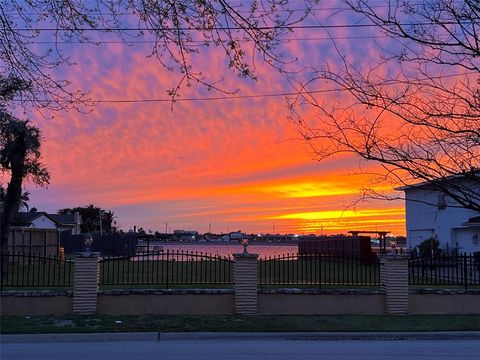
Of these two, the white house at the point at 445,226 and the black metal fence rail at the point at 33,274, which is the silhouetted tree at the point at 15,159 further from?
the white house at the point at 445,226

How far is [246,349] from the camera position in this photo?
1042 centimetres

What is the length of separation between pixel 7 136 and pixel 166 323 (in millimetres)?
16302

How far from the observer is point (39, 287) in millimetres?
16594

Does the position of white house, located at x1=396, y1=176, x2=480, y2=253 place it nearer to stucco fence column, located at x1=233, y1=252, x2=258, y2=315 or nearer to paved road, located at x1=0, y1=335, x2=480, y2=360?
stucco fence column, located at x1=233, y1=252, x2=258, y2=315

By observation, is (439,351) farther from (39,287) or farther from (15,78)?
(39,287)

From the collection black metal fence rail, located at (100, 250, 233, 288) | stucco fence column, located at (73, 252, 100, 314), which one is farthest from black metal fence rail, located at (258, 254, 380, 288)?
stucco fence column, located at (73, 252, 100, 314)

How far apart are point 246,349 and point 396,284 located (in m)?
6.12

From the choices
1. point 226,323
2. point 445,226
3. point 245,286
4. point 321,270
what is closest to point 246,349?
point 226,323

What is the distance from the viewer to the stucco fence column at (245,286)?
48.5 ft

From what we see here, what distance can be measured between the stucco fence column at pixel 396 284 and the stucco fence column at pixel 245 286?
129 inches

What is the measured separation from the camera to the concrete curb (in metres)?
11.4

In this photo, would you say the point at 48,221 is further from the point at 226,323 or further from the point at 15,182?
the point at 226,323

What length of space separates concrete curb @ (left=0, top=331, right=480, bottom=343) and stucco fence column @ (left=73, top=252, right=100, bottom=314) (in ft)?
9.13

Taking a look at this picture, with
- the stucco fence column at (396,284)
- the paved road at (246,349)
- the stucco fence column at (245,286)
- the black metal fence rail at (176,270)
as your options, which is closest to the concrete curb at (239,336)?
the paved road at (246,349)
